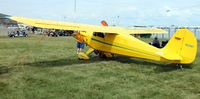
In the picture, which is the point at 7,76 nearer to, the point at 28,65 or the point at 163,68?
the point at 28,65

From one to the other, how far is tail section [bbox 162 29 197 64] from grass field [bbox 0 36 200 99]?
0.52m

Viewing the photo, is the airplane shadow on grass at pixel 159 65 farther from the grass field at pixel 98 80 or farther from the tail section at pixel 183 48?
the tail section at pixel 183 48

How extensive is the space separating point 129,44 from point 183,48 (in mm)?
2911

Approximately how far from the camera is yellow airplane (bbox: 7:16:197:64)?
11.5m

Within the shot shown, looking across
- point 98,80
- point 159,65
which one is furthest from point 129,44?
point 98,80

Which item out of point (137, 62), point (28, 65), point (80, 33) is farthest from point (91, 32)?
point (28, 65)

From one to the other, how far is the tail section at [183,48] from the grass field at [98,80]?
523mm

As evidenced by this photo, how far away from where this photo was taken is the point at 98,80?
33.0ft

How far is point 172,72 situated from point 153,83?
210 centimetres

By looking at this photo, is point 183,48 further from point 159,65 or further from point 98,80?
point 98,80

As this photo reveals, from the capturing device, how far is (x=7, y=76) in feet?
35.1

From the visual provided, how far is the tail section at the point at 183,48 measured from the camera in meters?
11.4

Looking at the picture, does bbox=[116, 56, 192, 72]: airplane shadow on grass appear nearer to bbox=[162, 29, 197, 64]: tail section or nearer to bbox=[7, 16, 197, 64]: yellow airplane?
bbox=[7, 16, 197, 64]: yellow airplane

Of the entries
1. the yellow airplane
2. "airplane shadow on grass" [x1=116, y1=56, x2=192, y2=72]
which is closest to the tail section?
the yellow airplane
